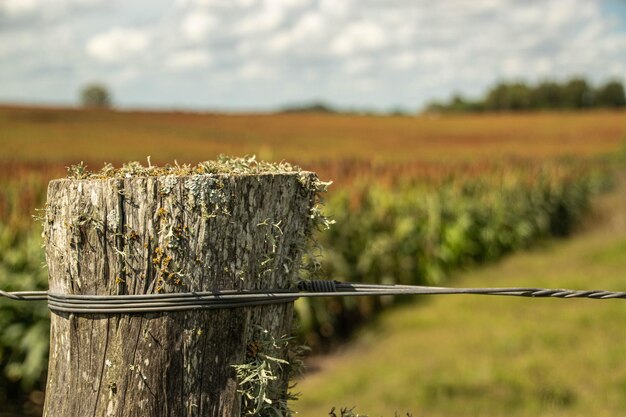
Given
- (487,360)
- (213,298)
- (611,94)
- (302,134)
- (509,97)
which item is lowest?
(487,360)

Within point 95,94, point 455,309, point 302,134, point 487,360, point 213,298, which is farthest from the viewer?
point 95,94

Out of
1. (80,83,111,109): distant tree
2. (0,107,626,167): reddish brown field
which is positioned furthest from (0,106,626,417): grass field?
(80,83,111,109): distant tree

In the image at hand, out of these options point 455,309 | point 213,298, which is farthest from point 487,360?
point 213,298

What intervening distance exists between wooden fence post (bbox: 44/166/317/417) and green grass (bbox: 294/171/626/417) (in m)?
3.98

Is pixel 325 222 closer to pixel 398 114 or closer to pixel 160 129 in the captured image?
pixel 160 129

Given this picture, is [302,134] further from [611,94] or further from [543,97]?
[611,94]

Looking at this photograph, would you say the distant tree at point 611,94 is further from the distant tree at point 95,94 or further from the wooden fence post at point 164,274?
the wooden fence post at point 164,274

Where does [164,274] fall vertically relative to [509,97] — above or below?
below

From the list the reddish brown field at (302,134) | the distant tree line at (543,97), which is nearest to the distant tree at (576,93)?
the distant tree line at (543,97)

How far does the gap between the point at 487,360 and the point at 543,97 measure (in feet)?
252

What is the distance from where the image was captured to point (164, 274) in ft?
5.94

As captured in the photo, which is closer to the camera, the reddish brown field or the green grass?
the green grass

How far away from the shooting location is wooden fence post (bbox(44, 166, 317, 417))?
180 cm

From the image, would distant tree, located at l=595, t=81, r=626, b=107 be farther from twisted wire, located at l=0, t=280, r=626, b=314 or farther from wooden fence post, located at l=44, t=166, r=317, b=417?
wooden fence post, located at l=44, t=166, r=317, b=417
